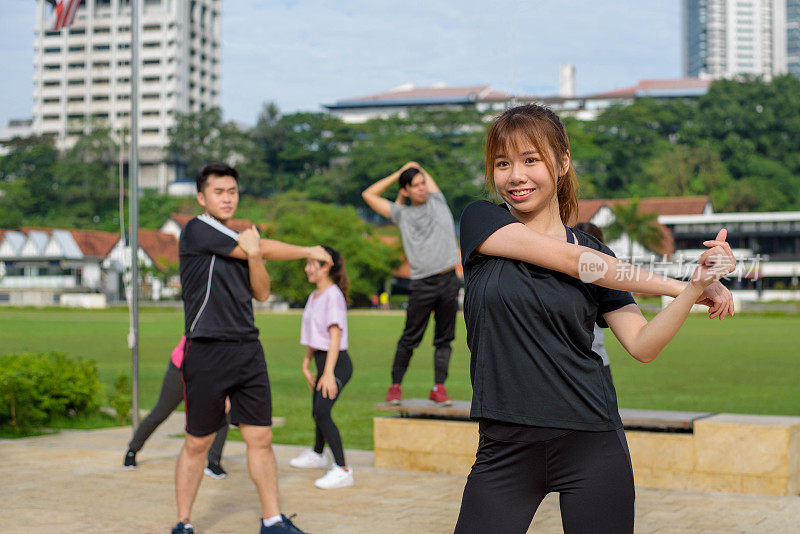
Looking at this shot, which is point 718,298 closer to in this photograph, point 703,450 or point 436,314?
→ point 703,450

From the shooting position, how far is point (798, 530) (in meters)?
5.42

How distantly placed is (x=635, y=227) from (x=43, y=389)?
60.8m

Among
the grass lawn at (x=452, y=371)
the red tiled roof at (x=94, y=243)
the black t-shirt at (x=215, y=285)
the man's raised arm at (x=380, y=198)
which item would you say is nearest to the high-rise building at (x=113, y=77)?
the red tiled roof at (x=94, y=243)

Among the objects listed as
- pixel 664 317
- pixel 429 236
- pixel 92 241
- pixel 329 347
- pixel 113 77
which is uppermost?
pixel 113 77

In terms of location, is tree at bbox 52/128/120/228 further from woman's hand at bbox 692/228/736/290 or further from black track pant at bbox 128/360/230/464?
woman's hand at bbox 692/228/736/290

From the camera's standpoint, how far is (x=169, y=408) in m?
7.46

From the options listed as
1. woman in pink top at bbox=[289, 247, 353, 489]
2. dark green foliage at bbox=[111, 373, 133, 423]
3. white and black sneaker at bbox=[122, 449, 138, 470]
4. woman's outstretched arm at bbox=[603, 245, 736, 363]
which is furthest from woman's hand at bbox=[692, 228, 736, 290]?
dark green foliage at bbox=[111, 373, 133, 423]

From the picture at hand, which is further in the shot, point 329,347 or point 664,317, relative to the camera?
point 329,347

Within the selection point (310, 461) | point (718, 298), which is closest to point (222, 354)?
point (310, 461)

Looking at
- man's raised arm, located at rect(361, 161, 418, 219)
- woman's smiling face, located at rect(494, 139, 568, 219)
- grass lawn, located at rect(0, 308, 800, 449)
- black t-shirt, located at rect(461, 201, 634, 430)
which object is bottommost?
grass lawn, located at rect(0, 308, 800, 449)

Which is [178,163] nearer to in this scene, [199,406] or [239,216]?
[239,216]

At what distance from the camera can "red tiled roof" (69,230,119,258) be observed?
82125 millimetres

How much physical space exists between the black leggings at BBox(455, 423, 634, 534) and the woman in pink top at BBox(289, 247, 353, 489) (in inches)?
170

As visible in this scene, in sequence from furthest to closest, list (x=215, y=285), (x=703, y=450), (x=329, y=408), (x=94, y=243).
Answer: (x=94, y=243) → (x=329, y=408) → (x=703, y=450) → (x=215, y=285)
